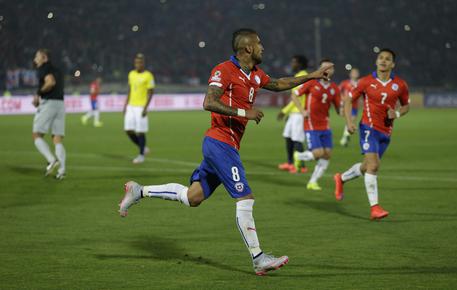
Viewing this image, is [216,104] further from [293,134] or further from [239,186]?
[293,134]

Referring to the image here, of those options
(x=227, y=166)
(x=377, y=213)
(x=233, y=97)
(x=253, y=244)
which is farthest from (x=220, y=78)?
(x=377, y=213)

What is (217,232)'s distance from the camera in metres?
10.1

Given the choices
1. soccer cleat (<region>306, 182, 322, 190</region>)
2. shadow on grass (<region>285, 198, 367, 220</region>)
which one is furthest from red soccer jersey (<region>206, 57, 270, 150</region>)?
soccer cleat (<region>306, 182, 322, 190</region>)

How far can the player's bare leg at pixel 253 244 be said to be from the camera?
7.57 metres

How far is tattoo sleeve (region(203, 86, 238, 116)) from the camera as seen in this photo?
24.7 ft

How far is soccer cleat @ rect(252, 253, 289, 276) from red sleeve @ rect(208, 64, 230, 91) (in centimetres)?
163

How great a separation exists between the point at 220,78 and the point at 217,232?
2.88 m

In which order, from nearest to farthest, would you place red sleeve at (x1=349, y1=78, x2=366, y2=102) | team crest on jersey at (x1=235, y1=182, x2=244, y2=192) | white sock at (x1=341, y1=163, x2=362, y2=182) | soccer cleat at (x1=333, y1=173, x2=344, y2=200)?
team crest on jersey at (x1=235, y1=182, x2=244, y2=192) < red sleeve at (x1=349, y1=78, x2=366, y2=102) < white sock at (x1=341, y1=163, x2=362, y2=182) < soccer cleat at (x1=333, y1=173, x2=344, y2=200)

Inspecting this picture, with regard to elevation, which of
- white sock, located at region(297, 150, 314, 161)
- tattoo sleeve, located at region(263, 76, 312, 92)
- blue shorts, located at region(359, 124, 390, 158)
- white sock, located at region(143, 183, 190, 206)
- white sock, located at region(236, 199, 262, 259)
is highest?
tattoo sleeve, located at region(263, 76, 312, 92)

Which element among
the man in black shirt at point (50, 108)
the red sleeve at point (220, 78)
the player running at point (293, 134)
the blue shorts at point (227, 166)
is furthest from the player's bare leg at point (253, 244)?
the player running at point (293, 134)

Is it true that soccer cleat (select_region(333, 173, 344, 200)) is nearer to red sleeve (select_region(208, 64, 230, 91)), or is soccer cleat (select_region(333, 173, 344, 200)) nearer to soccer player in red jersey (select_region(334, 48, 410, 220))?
soccer player in red jersey (select_region(334, 48, 410, 220))

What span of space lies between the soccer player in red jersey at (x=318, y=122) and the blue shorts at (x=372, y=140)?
2.87 metres

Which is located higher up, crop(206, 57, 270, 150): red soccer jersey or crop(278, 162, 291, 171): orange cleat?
crop(206, 57, 270, 150): red soccer jersey

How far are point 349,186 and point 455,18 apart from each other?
58.7 metres
